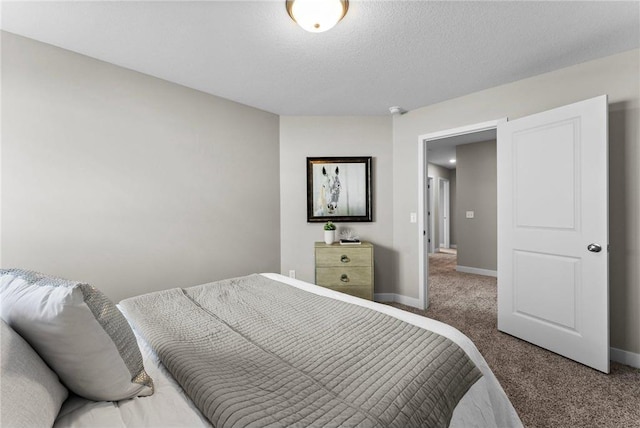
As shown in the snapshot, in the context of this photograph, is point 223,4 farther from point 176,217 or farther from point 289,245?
point 289,245

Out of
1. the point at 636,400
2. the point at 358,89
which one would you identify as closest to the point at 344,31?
the point at 358,89

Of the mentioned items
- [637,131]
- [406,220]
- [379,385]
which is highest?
[637,131]

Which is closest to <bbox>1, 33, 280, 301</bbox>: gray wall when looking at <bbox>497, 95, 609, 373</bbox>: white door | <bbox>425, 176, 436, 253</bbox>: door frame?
<bbox>497, 95, 609, 373</bbox>: white door

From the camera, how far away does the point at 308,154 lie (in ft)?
12.0

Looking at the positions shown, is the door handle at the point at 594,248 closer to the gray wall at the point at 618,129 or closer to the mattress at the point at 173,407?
the gray wall at the point at 618,129

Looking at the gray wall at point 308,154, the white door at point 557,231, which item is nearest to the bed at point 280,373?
the white door at point 557,231

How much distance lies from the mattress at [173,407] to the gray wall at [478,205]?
14.9 feet

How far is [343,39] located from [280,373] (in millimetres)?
2066

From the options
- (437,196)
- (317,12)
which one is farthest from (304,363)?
(437,196)

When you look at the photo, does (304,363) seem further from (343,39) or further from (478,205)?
(478,205)

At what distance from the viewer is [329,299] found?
5.58 ft

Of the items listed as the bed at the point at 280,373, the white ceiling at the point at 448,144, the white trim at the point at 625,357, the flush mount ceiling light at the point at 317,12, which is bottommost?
the white trim at the point at 625,357

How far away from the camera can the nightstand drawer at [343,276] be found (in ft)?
10.9

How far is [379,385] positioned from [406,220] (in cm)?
287
